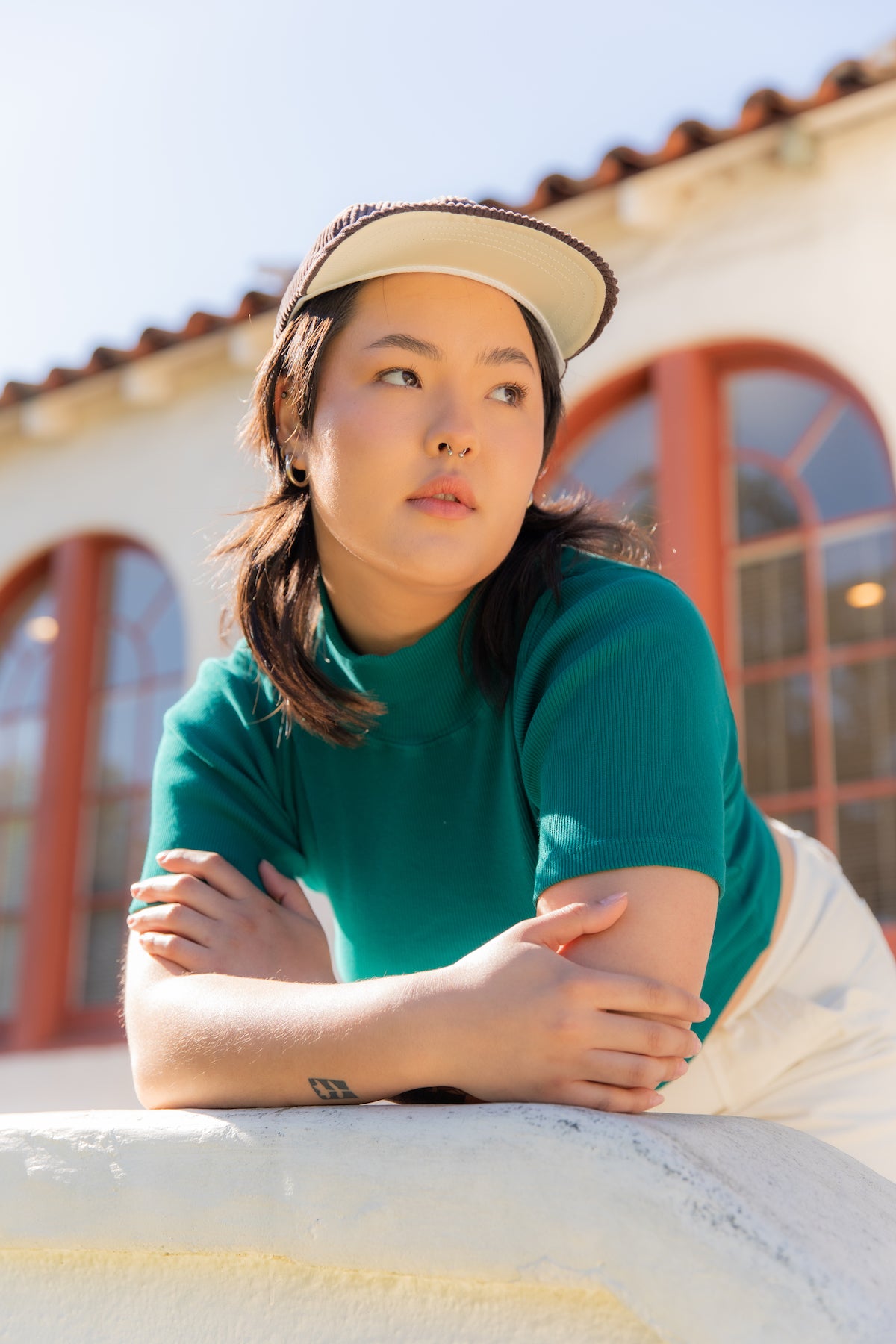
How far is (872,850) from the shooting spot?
4.69m

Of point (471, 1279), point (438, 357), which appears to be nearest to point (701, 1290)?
point (471, 1279)

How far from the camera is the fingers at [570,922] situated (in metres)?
1.30

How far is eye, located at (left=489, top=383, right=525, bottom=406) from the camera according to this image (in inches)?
68.8

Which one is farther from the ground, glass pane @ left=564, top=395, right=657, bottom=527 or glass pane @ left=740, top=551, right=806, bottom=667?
glass pane @ left=564, top=395, right=657, bottom=527

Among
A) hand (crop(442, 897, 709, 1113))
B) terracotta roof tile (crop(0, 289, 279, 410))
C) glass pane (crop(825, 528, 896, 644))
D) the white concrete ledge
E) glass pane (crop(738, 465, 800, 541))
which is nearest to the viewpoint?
the white concrete ledge

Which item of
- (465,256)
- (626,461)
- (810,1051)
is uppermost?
(626,461)

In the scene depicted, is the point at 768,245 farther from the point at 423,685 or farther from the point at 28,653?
the point at 28,653

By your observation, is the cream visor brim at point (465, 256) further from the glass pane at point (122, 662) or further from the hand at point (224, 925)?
the glass pane at point (122, 662)

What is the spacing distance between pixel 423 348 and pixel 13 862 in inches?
231

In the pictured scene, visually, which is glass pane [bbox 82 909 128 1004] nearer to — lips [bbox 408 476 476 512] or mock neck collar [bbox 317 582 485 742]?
mock neck collar [bbox 317 582 485 742]

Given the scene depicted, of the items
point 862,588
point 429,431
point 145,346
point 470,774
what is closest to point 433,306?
point 429,431

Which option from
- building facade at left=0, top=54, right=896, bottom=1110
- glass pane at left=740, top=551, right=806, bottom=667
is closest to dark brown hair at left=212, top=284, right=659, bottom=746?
building facade at left=0, top=54, right=896, bottom=1110

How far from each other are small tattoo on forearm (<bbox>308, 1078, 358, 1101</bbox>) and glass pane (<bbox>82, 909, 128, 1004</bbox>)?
5.16 meters

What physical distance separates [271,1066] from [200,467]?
5524 millimetres
